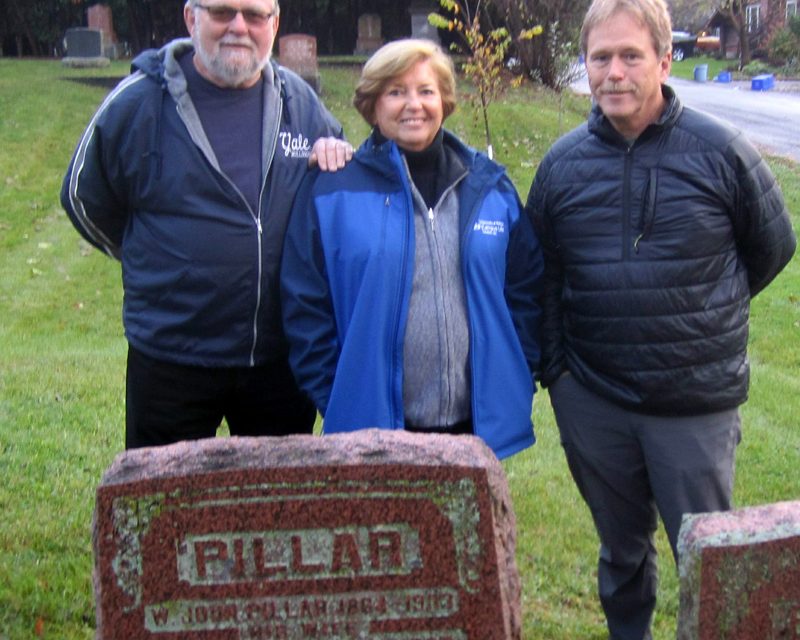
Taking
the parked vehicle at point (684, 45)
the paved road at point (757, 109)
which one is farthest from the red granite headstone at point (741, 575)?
the parked vehicle at point (684, 45)

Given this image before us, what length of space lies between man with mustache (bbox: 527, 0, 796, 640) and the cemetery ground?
126cm

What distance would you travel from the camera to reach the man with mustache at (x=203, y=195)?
332cm

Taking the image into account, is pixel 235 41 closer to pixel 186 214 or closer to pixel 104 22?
pixel 186 214

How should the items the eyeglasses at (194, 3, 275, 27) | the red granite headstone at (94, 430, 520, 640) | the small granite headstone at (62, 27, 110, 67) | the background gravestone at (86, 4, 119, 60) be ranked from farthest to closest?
the background gravestone at (86, 4, 119, 60) → the small granite headstone at (62, 27, 110, 67) → the eyeglasses at (194, 3, 275, 27) → the red granite headstone at (94, 430, 520, 640)

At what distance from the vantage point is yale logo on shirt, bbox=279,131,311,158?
11.3 feet

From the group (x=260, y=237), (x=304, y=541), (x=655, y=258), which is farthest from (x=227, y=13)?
(x=304, y=541)

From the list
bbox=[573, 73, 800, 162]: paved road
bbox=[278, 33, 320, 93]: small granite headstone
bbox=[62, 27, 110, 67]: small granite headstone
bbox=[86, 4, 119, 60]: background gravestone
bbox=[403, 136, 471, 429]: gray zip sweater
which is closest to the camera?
bbox=[403, 136, 471, 429]: gray zip sweater

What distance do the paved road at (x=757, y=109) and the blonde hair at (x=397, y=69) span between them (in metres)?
12.7

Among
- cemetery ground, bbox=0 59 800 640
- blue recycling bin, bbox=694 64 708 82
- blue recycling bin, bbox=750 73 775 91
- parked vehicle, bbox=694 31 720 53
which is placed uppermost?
cemetery ground, bbox=0 59 800 640

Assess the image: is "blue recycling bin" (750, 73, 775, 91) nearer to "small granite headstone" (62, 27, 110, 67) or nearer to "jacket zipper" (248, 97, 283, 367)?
"small granite headstone" (62, 27, 110, 67)

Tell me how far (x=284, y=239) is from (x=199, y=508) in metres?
0.95

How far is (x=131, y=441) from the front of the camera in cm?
367

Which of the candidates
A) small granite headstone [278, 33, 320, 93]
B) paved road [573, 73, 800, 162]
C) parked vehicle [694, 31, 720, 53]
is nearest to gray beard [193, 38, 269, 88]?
paved road [573, 73, 800, 162]

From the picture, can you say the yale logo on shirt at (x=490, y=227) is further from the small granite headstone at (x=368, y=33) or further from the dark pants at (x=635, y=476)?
the small granite headstone at (x=368, y=33)
